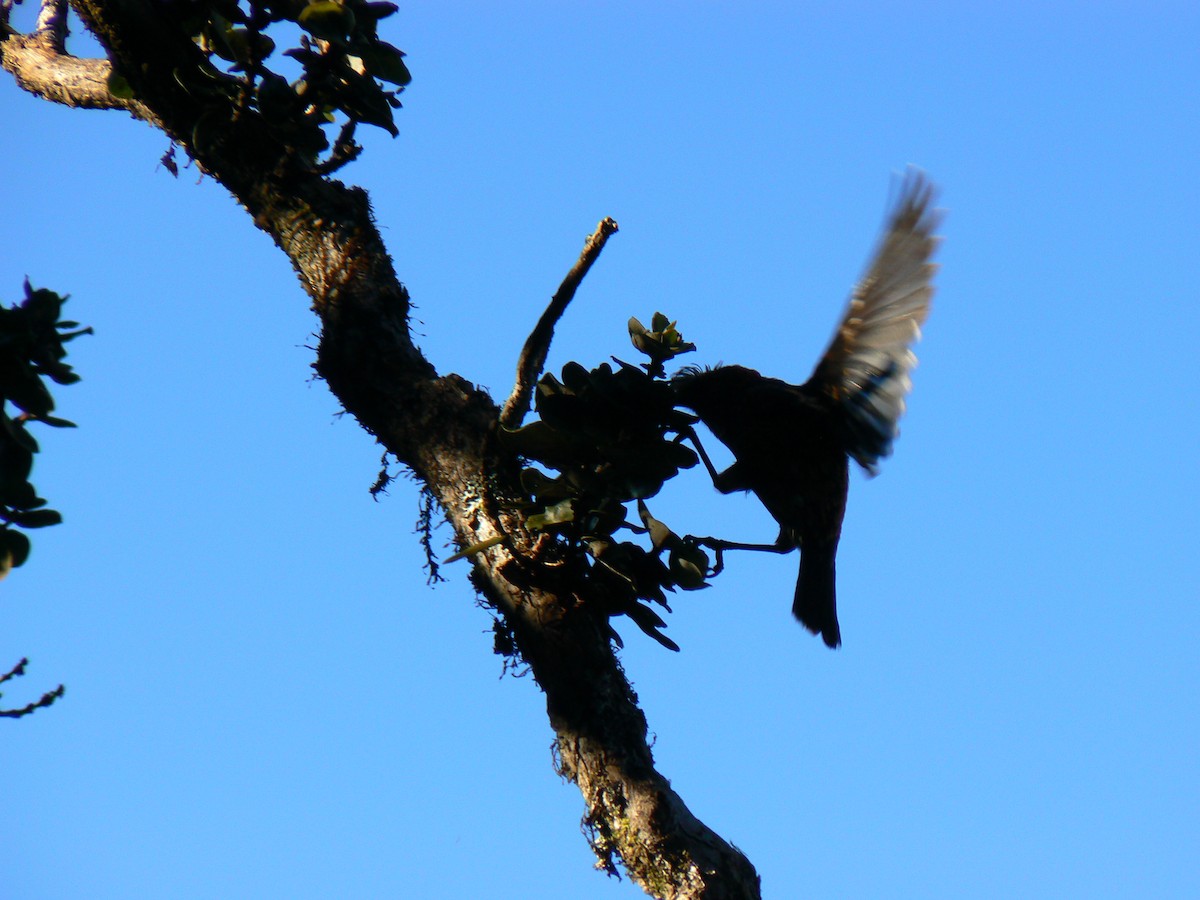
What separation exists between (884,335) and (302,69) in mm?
1679

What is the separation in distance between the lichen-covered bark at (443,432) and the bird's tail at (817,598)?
1.41 m

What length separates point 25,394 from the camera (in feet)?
5.12

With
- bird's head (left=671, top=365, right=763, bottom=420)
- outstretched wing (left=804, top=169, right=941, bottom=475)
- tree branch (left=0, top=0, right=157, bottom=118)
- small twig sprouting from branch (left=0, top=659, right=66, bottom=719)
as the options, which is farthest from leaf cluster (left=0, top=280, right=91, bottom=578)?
outstretched wing (left=804, top=169, right=941, bottom=475)

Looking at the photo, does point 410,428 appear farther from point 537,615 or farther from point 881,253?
point 881,253

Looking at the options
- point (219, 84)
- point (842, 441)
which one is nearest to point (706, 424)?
point (842, 441)

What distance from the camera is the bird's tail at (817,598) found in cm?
330

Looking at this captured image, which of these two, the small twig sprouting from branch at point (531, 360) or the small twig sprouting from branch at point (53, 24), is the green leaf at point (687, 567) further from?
the small twig sprouting from branch at point (53, 24)

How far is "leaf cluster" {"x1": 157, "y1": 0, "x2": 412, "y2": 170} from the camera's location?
2.41 metres

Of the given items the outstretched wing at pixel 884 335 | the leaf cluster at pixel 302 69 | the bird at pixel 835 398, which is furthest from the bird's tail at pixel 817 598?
the leaf cluster at pixel 302 69

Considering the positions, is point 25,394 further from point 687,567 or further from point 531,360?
point 687,567

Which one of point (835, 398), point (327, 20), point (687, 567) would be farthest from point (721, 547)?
point (327, 20)

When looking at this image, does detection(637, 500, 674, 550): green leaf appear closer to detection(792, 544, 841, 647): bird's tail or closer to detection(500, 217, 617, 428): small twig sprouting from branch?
detection(500, 217, 617, 428): small twig sprouting from branch

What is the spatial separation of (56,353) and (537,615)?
35.6 inches

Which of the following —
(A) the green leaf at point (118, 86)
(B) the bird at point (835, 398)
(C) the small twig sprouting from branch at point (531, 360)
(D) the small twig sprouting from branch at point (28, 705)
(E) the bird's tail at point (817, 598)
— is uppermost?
(A) the green leaf at point (118, 86)
